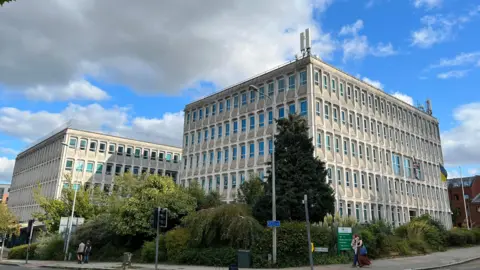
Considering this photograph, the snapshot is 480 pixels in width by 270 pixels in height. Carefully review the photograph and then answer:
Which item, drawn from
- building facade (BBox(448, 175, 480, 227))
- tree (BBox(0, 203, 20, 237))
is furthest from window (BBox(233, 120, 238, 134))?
building facade (BBox(448, 175, 480, 227))

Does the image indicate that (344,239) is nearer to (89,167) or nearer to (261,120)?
(261,120)

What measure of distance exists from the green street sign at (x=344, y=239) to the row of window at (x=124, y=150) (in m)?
48.6

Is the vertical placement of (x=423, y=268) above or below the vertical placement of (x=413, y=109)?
below

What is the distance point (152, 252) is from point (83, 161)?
132 ft

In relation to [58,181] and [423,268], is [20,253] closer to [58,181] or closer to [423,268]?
[58,181]

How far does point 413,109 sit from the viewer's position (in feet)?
171

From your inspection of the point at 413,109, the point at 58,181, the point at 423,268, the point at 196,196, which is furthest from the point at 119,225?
the point at 413,109

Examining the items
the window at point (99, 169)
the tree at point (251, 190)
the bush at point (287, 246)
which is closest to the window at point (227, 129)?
the tree at point (251, 190)

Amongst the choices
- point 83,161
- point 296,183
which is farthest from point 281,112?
point 83,161

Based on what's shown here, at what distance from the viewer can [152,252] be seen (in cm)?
2430

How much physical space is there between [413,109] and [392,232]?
29.3m

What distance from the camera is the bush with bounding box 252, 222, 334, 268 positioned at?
20.1 metres

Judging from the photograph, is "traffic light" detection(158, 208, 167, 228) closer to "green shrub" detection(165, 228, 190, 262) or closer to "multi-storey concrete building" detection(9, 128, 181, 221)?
"green shrub" detection(165, 228, 190, 262)

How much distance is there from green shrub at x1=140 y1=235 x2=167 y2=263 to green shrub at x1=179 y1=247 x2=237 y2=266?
1.87m
